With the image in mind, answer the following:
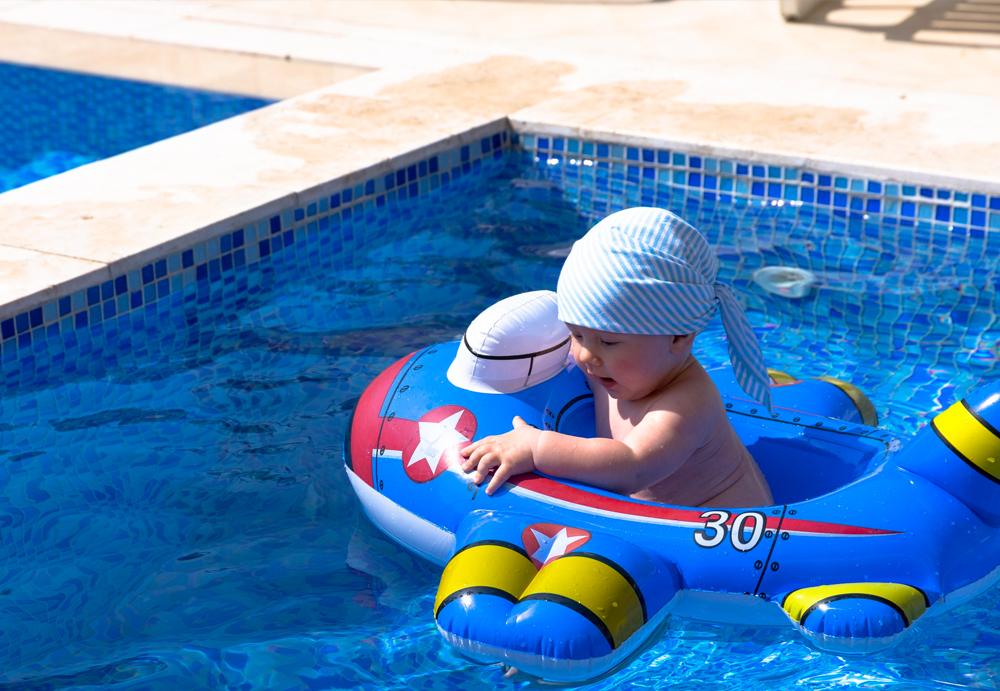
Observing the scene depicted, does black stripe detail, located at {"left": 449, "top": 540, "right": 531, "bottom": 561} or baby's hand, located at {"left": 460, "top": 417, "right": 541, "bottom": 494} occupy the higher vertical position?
baby's hand, located at {"left": 460, "top": 417, "right": 541, "bottom": 494}

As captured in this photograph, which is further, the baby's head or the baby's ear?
the baby's ear

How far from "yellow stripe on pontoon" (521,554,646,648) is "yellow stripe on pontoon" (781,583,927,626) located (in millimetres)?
352

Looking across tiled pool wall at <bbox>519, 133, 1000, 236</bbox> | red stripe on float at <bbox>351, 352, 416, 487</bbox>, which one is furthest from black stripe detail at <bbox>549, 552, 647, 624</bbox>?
tiled pool wall at <bbox>519, 133, 1000, 236</bbox>

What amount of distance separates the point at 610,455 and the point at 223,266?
2192 mm

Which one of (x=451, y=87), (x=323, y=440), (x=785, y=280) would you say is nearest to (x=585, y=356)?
(x=323, y=440)

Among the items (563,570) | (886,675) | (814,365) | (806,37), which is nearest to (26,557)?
(563,570)

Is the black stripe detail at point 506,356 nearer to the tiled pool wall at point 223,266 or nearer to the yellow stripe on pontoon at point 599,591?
the yellow stripe on pontoon at point 599,591

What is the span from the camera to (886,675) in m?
2.75

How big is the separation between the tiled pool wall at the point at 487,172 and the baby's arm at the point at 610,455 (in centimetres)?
180

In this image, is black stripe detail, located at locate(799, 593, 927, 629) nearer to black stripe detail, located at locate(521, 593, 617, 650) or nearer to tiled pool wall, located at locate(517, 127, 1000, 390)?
black stripe detail, located at locate(521, 593, 617, 650)

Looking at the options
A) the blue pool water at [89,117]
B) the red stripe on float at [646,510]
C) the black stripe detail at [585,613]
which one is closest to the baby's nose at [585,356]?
the red stripe on float at [646,510]

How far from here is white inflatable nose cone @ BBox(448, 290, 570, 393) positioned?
2.95 m

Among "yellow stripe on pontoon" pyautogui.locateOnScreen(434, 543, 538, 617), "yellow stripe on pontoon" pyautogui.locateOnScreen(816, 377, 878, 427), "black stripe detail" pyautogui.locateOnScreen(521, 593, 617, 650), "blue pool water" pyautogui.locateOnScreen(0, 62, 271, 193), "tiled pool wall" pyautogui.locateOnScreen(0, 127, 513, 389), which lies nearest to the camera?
"black stripe detail" pyautogui.locateOnScreen(521, 593, 617, 650)

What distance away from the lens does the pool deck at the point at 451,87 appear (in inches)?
178
